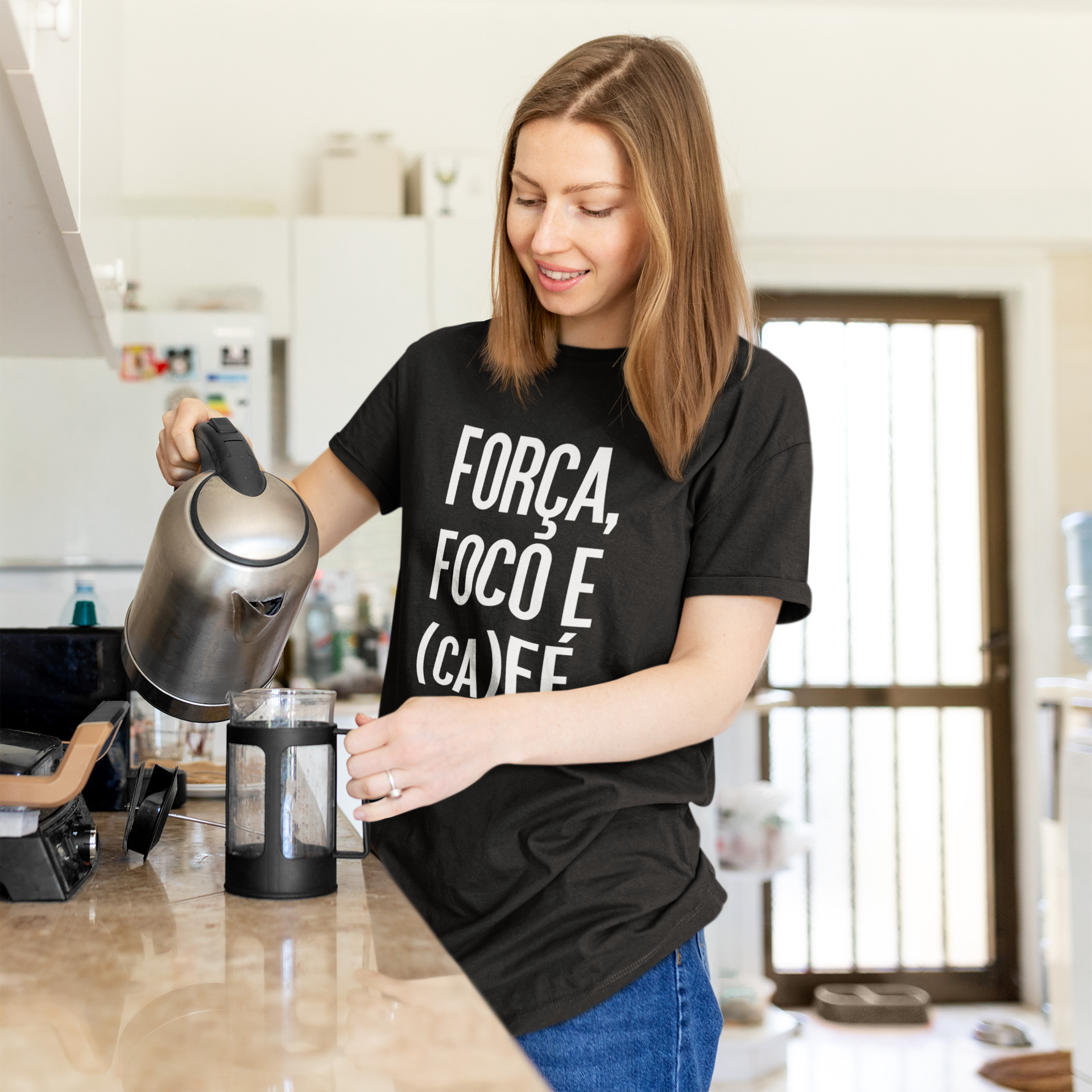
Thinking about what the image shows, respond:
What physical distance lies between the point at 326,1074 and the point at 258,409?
2.39 meters

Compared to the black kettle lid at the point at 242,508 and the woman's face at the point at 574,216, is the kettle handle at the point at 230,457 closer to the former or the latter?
the black kettle lid at the point at 242,508

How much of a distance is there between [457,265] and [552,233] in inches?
78.5

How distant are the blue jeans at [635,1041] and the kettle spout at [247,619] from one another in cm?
37

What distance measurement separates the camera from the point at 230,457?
88 cm

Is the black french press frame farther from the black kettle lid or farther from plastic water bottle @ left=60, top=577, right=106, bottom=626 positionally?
plastic water bottle @ left=60, top=577, right=106, bottom=626

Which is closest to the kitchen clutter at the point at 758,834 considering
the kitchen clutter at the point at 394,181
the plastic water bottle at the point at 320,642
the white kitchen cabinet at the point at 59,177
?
the plastic water bottle at the point at 320,642

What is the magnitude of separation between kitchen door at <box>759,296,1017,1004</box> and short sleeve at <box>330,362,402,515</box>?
227cm

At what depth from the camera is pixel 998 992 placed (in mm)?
3176

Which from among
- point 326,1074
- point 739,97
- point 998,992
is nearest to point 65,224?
point 326,1074

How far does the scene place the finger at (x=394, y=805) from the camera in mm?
775

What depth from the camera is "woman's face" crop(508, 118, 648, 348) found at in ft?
3.04

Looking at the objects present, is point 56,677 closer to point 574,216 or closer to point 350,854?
point 350,854

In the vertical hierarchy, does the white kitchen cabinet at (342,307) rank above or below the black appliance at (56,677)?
above

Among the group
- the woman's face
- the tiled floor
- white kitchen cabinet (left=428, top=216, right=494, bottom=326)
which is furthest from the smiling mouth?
the tiled floor
